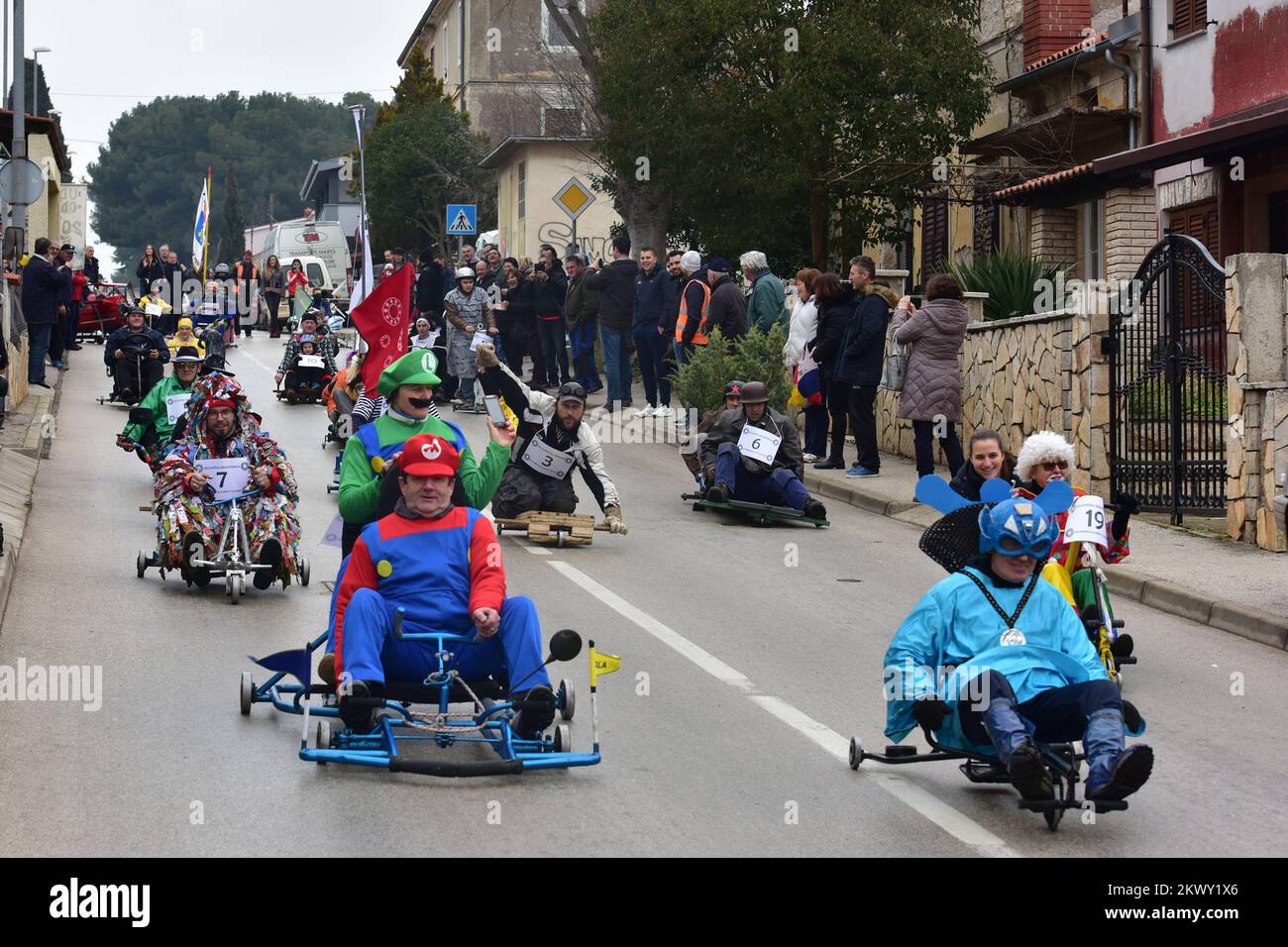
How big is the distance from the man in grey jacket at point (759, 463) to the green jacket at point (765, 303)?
5.43m

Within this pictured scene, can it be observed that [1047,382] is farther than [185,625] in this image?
Yes

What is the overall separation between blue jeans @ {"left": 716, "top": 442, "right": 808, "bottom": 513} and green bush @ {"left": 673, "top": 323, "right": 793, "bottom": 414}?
147 inches

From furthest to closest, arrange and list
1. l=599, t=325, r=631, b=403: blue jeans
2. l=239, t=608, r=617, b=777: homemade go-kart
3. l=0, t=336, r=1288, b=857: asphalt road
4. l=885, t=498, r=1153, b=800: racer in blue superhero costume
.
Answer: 1. l=599, t=325, r=631, b=403: blue jeans
2. l=239, t=608, r=617, b=777: homemade go-kart
3. l=885, t=498, r=1153, b=800: racer in blue superhero costume
4. l=0, t=336, r=1288, b=857: asphalt road

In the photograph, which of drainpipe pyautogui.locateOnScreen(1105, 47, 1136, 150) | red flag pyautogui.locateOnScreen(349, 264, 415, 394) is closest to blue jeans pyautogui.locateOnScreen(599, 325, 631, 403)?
drainpipe pyautogui.locateOnScreen(1105, 47, 1136, 150)

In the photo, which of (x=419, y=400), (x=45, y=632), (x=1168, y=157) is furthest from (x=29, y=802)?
(x=1168, y=157)

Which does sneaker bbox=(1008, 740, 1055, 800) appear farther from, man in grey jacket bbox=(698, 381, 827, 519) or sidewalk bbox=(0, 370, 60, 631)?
man in grey jacket bbox=(698, 381, 827, 519)

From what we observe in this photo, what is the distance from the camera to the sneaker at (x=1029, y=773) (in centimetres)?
717

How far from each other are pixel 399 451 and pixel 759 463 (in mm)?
7961

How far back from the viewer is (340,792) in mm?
7844

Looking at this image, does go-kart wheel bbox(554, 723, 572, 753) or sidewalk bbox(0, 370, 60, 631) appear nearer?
go-kart wheel bbox(554, 723, 572, 753)

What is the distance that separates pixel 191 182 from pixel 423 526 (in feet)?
393

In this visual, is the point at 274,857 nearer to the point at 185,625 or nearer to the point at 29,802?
the point at 29,802

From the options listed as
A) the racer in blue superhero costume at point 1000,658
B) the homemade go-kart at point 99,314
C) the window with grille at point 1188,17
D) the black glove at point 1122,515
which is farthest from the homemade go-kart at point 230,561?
the homemade go-kart at point 99,314

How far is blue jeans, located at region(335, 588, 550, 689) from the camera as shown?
827 cm
